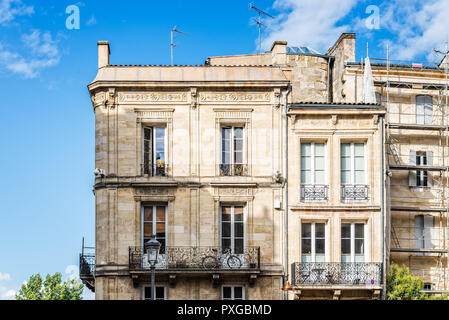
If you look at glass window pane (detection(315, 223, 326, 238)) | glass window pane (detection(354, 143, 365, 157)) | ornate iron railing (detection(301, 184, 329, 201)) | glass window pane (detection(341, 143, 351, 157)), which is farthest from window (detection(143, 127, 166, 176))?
glass window pane (detection(354, 143, 365, 157))

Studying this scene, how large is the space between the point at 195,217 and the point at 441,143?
522 inches

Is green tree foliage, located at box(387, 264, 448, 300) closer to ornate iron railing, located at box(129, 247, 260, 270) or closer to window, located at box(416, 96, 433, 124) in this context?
ornate iron railing, located at box(129, 247, 260, 270)

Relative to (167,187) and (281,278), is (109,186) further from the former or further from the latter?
(281,278)

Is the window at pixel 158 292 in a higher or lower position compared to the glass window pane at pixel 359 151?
lower

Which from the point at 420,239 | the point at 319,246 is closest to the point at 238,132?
the point at 319,246

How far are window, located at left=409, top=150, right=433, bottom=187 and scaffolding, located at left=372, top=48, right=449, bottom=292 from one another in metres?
0.06

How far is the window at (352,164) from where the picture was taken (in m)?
28.8

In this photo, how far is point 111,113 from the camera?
28578 millimetres

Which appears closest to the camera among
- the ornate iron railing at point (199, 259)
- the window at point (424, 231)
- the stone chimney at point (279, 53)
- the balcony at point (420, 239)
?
the ornate iron railing at point (199, 259)

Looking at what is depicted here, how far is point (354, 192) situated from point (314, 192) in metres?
→ 1.43

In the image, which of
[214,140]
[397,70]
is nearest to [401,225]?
[397,70]

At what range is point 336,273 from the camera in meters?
27.7

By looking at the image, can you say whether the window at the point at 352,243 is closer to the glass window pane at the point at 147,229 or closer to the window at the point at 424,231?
the glass window pane at the point at 147,229

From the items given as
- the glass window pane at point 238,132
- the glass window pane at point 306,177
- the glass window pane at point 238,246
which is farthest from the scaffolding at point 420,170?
the glass window pane at point 238,246
